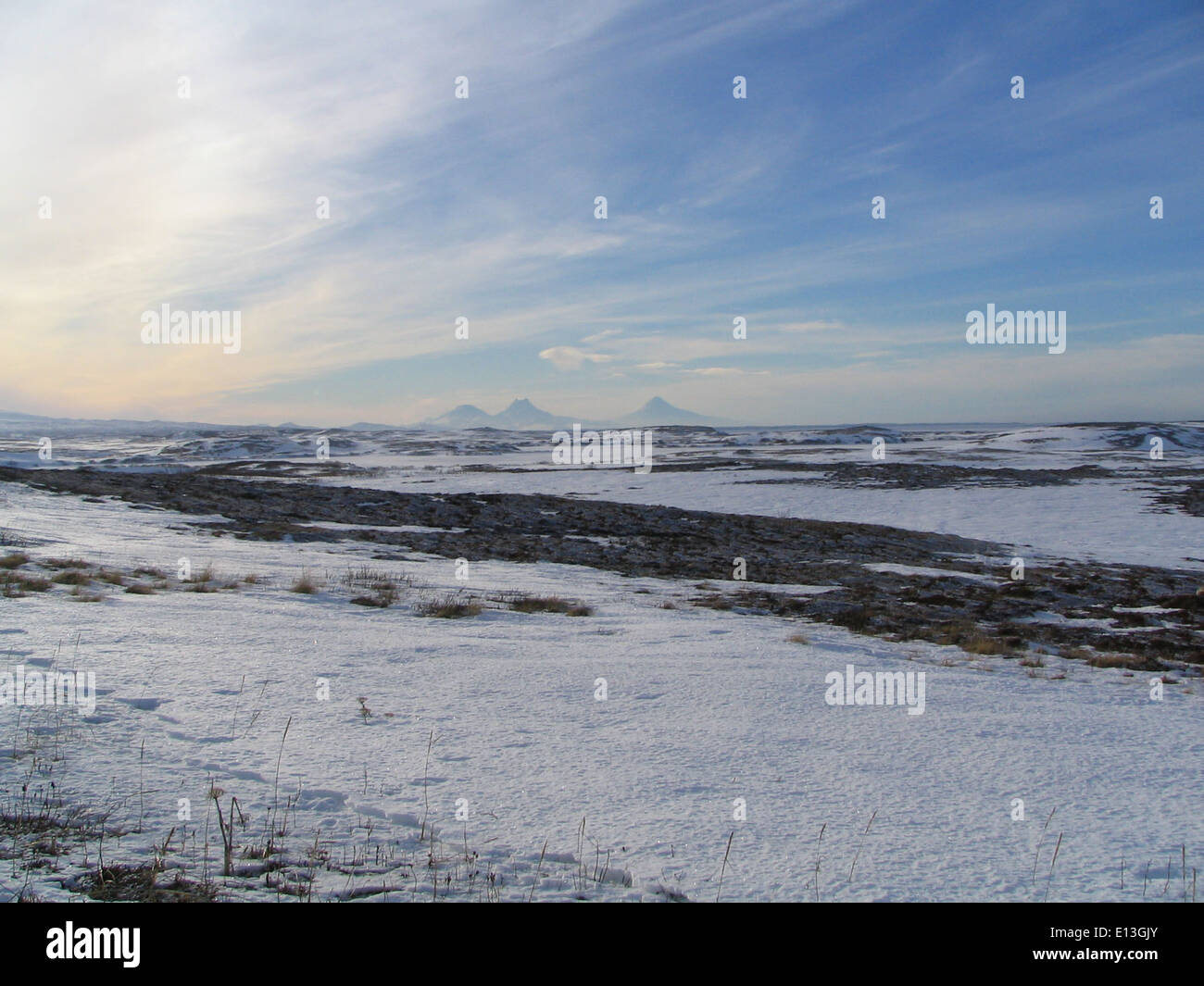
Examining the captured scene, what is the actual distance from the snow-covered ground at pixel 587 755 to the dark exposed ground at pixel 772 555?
2.26 meters

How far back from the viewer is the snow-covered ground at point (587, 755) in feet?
12.7

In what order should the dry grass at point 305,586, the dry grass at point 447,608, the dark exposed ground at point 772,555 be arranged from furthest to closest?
1. the dark exposed ground at point 772,555
2. the dry grass at point 305,586
3. the dry grass at point 447,608

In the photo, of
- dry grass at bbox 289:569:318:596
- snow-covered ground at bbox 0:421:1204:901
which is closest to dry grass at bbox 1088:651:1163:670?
snow-covered ground at bbox 0:421:1204:901

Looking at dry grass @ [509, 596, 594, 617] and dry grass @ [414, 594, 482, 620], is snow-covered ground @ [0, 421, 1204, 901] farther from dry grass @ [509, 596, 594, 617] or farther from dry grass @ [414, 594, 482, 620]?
dry grass @ [509, 596, 594, 617]

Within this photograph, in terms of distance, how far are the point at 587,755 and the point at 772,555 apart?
1564 centimetres

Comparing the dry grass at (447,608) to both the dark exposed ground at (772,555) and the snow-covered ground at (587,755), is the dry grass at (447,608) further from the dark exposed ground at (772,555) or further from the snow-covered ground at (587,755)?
the dark exposed ground at (772,555)

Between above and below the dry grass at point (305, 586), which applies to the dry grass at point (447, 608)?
below

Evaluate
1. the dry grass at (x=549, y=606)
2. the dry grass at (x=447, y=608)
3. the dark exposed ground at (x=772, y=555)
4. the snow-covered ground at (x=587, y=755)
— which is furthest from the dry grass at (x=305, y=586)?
the dark exposed ground at (x=772, y=555)

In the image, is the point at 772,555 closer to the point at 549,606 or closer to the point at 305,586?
the point at 549,606

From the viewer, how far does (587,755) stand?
5.48 meters

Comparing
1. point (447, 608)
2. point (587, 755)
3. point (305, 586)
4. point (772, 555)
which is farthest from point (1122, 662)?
point (305, 586)
